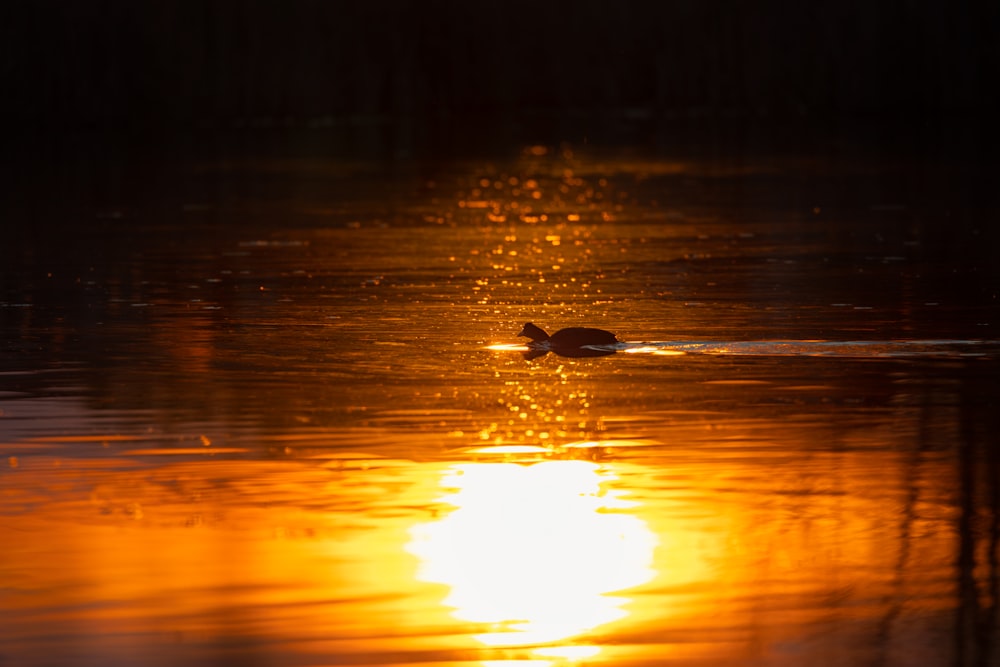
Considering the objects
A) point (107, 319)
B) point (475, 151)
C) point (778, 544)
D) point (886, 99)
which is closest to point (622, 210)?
point (107, 319)

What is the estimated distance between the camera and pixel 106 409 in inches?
562

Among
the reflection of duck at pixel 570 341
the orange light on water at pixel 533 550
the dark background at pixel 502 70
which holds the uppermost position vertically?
the dark background at pixel 502 70

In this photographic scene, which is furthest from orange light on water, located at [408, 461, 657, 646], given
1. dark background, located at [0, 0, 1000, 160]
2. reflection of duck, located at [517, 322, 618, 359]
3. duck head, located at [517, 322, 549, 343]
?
dark background, located at [0, 0, 1000, 160]

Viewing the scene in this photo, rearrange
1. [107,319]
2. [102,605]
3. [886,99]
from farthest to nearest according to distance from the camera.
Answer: [886,99] → [107,319] → [102,605]

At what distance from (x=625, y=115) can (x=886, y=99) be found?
14.2m

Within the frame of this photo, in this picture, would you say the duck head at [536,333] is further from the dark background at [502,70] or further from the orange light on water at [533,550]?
the dark background at [502,70]

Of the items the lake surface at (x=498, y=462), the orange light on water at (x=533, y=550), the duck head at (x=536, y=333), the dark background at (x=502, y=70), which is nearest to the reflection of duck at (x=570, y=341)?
the duck head at (x=536, y=333)

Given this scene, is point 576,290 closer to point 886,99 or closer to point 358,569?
point 358,569

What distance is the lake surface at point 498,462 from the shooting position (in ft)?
29.5

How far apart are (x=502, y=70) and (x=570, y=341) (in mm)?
118639

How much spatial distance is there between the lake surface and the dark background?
5427 centimetres

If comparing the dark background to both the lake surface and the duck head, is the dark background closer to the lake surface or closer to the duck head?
the lake surface

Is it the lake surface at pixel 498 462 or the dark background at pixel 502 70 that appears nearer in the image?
the lake surface at pixel 498 462

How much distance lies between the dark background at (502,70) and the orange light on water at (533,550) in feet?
210
